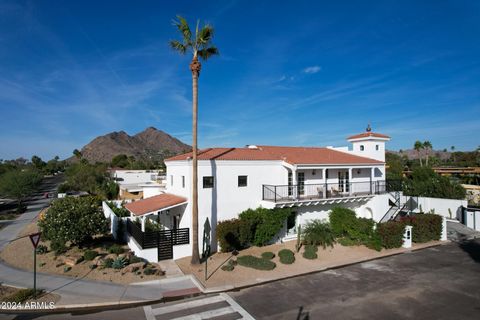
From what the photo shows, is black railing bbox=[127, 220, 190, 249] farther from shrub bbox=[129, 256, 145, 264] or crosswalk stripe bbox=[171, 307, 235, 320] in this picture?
crosswalk stripe bbox=[171, 307, 235, 320]

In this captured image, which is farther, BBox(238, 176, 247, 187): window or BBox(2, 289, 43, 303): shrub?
BBox(238, 176, 247, 187): window

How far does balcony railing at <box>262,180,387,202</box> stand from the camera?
1845 centimetres

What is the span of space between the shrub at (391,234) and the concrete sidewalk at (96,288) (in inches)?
480

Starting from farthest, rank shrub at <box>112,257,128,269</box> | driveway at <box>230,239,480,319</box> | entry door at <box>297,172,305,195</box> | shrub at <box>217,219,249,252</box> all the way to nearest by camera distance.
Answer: entry door at <box>297,172,305,195</box>
shrub at <box>217,219,249,252</box>
shrub at <box>112,257,128,269</box>
driveway at <box>230,239,480,319</box>

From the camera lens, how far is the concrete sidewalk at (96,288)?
1072cm

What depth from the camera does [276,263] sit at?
1502 cm

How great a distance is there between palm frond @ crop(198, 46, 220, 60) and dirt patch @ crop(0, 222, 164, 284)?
1117 centimetres

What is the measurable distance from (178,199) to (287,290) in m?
8.97

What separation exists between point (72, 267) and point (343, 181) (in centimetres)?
1918

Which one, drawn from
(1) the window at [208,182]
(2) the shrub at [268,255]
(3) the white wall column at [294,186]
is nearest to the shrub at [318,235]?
(3) the white wall column at [294,186]

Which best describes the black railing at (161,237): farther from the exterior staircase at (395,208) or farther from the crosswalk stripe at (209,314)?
the exterior staircase at (395,208)

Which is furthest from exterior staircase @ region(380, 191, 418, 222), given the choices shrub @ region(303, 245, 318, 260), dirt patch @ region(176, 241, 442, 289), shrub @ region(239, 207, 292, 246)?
shrub @ region(239, 207, 292, 246)

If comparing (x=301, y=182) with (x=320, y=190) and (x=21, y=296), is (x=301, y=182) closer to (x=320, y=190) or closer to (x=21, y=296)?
(x=320, y=190)

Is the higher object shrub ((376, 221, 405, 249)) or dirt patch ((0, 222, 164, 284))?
shrub ((376, 221, 405, 249))
